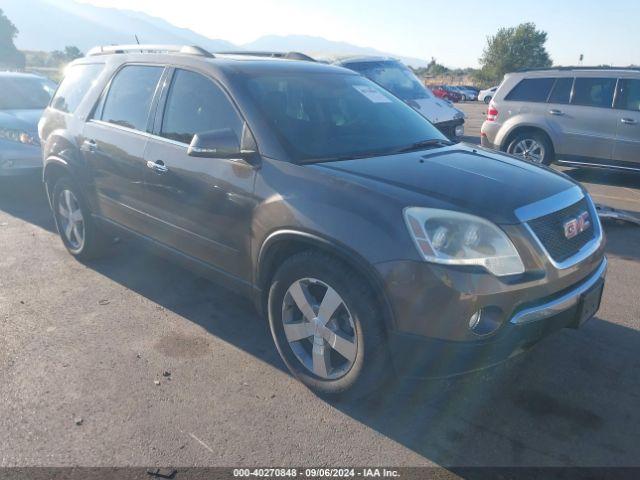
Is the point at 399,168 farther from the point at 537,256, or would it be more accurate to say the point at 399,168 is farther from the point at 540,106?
the point at 540,106

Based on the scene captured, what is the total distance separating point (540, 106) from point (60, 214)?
709 cm

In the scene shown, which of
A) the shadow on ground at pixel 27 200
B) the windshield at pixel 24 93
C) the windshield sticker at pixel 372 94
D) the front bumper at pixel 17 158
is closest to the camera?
the windshield sticker at pixel 372 94

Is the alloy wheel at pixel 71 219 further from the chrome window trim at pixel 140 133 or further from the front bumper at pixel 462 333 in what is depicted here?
the front bumper at pixel 462 333

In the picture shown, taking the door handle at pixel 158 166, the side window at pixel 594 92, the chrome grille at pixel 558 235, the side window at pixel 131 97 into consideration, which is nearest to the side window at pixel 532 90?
the side window at pixel 594 92

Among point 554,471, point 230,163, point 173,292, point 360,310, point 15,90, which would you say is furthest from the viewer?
point 15,90

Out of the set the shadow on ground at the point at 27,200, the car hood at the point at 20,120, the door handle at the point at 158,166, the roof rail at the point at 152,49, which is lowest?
the shadow on ground at the point at 27,200

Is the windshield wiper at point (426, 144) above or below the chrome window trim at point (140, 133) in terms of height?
above

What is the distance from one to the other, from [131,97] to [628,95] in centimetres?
709

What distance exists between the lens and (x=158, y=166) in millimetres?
3639

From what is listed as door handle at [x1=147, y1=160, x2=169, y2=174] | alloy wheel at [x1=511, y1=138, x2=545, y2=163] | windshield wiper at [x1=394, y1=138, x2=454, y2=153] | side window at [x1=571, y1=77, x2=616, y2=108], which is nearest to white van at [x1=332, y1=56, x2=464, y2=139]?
alloy wheel at [x1=511, y1=138, x2=545, y2=163]

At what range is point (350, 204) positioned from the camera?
2.65 m

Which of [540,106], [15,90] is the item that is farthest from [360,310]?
[15,90]

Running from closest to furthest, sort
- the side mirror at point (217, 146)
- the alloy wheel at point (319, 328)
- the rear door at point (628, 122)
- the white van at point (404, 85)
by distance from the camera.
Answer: the alloy wheel at point (319, 328)
the side mirror at point (217, 146)
the rear door at point (628, 122)
the white van at point (404, 85)

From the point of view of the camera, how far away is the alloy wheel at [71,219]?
191 inches
